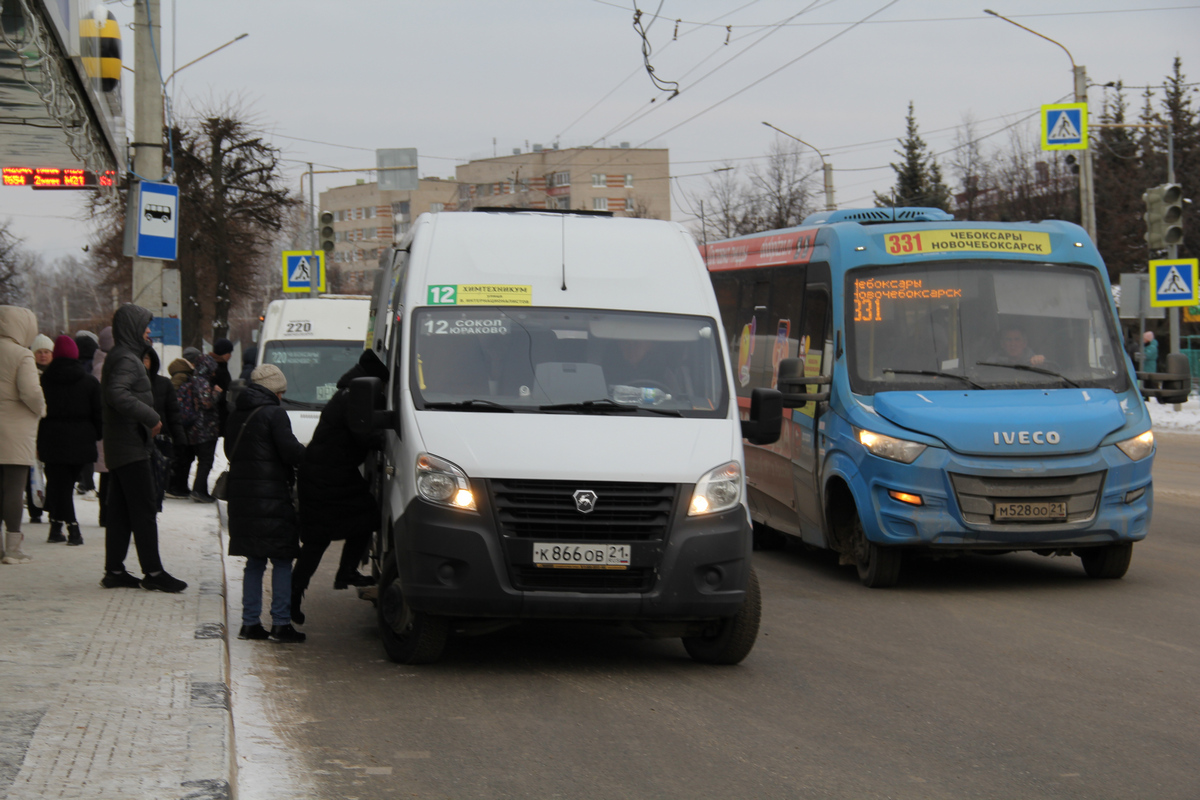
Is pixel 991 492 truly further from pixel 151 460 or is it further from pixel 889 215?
pixel 151 460

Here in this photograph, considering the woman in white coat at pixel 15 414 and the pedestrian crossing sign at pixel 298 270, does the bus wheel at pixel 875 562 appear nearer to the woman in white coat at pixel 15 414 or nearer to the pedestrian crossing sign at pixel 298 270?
the woman in white coat at pixel 15 414

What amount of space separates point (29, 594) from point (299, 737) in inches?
151

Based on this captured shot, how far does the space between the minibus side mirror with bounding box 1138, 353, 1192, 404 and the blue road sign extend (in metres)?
8.94

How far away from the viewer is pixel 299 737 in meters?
5.89

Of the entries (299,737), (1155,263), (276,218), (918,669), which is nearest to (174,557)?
(299,737)

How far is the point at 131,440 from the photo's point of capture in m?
8.90

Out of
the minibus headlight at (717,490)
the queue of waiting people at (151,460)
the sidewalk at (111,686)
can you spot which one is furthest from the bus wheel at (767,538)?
the minibus headlight at (717,490)

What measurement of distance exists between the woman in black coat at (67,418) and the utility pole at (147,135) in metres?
3.05

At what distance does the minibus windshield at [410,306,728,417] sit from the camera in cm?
742

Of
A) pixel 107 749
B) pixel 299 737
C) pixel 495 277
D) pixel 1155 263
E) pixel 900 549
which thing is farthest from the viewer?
pixel 1155 263

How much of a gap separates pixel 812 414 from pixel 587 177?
10228 centimetres

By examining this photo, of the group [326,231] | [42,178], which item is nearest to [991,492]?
[42,178]

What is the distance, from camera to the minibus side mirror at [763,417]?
771 cm

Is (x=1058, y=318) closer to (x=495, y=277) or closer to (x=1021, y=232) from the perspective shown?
(x=1021, y=232)
